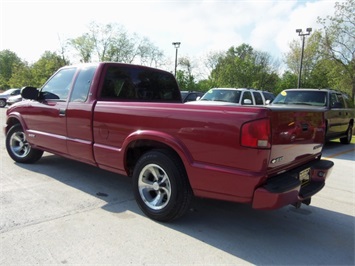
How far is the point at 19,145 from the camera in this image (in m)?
6.04

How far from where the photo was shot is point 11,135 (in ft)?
19.9

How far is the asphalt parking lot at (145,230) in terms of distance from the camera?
290cm

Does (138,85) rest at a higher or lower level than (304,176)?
higher

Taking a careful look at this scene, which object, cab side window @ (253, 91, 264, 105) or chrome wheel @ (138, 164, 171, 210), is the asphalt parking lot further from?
cab side window @ (253, 91, 264, 105)

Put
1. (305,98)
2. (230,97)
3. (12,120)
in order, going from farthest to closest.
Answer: (230,97)
(305,98)
(12,120)

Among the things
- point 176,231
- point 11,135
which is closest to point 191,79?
point 11,135

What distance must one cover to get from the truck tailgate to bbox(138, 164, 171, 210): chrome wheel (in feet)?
3.96

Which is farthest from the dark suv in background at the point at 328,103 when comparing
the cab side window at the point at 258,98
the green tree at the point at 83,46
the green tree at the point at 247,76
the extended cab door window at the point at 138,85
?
the green tree at the point at 83,46

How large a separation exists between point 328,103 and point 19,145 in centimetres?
841

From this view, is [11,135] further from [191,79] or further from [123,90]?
[191,79]

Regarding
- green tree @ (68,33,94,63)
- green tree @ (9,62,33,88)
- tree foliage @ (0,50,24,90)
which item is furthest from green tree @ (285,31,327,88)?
tree foliage @ (0,50,24,90)

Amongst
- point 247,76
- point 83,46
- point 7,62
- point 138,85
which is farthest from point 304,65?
point 7,62

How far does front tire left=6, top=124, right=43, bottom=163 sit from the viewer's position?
19.2 ft

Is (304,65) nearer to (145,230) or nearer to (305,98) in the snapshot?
(305,98)
